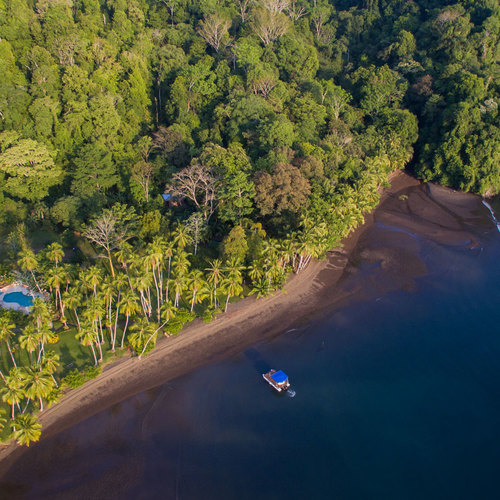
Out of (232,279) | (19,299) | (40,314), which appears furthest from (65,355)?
(232,279)

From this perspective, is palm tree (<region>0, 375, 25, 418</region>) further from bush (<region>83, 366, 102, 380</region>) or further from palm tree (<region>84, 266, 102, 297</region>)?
palm tree (<region>84, 266, 102, 297</region>)

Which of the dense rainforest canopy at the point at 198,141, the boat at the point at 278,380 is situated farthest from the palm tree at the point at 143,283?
the boat at the point at 278,380

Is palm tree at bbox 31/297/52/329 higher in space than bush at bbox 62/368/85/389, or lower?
higher

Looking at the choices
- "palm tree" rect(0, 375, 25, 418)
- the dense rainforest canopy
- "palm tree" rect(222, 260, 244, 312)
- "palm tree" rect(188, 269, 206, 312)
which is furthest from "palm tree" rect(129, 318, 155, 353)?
"palm tree" rect(0, 375, 25, 418)

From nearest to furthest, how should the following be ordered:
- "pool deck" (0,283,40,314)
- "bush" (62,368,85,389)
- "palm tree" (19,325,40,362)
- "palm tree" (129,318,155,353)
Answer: "palm tree" (19,325,40,362) < "bush" (62,368,85,389) < "palm tree" (129,318,155,353) < "pool deck" (0,283,40,314)

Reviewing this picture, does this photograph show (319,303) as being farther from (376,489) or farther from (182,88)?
(182,88)

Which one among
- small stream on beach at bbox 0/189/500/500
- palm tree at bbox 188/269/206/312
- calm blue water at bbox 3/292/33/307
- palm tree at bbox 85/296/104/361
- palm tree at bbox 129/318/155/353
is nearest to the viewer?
small stream on beach at bbox 0/189/500/500

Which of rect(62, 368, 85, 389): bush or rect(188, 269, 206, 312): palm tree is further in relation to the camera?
rect(188, 269, 206, 312): palm tree

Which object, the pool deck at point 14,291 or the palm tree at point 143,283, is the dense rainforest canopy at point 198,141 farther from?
the pool deck at point 14,291
